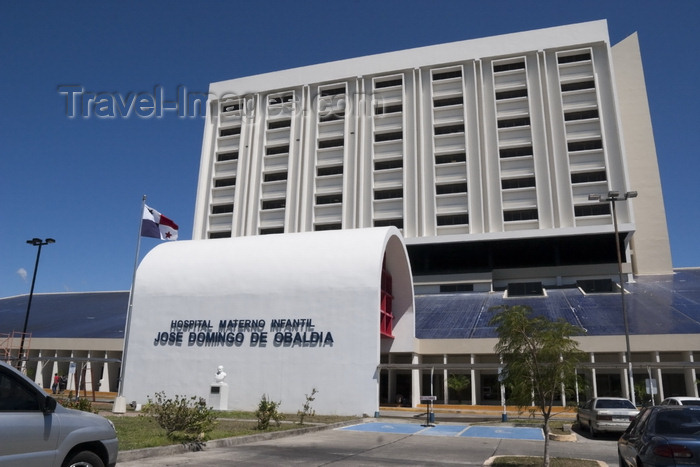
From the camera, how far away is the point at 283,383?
2955 cm

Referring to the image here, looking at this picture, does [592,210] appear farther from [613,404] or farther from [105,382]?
[105,382]

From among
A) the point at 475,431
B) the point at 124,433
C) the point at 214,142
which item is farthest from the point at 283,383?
the point at 214,142

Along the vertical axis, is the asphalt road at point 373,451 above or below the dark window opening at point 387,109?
below

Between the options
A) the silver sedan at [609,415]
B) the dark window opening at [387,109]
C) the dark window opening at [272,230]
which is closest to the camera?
the silver sedan at [609,415]

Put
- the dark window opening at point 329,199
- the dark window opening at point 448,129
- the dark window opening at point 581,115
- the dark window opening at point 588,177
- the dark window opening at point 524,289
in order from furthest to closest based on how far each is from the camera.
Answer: the dark window opening at point 329,199, the dark window opening at point 448,129, the dark window opening at point 581,115, the dark window opening at point 588,177, the dark window opening at point 524,289

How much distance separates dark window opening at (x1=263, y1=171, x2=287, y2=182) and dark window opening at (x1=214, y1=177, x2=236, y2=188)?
4025mm

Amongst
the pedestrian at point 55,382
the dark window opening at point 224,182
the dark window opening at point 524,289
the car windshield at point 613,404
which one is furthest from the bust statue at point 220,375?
the dark window opening at point 224,182

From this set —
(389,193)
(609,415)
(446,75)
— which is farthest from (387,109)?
(609,415)

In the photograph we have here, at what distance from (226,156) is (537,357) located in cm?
6181

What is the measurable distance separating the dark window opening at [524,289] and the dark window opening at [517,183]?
10426mm

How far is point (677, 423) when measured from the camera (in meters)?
8.37

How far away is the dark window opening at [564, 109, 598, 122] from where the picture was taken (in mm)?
56938

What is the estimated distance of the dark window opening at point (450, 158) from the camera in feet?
194

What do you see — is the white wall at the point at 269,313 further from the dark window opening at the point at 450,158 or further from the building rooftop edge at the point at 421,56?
the building rooftop edge at the point at 421,56
